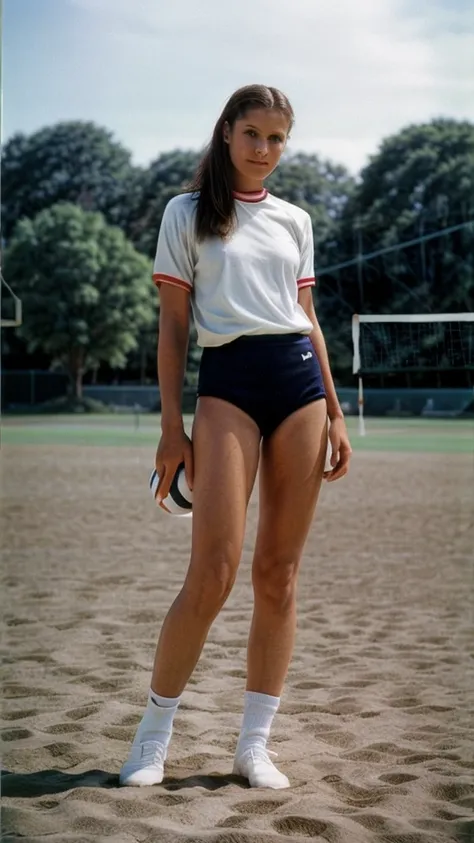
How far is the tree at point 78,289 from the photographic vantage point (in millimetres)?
24797

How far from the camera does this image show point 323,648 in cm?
416

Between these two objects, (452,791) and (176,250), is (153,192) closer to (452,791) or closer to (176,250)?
(176,250)

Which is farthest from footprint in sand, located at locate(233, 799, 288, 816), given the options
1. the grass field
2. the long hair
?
the grass field

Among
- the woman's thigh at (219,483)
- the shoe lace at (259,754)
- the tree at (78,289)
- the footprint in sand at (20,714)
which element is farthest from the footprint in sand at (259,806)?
the tree at (78,289)

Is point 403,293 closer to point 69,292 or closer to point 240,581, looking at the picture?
point 69,292

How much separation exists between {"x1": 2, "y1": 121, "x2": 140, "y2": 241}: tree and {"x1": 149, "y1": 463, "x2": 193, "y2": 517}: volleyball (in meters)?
31.2

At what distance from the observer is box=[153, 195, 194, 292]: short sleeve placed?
2312mm

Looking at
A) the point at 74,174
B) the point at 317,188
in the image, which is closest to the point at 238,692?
the point at 317,188

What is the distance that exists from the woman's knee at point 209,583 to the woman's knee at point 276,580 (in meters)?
0.10

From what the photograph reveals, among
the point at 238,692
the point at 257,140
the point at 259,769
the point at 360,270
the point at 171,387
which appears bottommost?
the point at 238,692

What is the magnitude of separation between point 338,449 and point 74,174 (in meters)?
33.4

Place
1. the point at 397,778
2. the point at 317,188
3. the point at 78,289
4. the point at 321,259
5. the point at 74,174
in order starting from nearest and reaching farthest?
the point at 397,778 → the point at 317,188 → the point at 321,259 → the point at 78,289 → the point at 74,174

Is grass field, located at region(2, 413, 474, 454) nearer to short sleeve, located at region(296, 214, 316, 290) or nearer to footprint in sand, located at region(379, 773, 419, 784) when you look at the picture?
Result: footprint in sand, located at region(379, 773, 419, 784)

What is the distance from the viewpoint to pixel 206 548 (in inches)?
90.1
